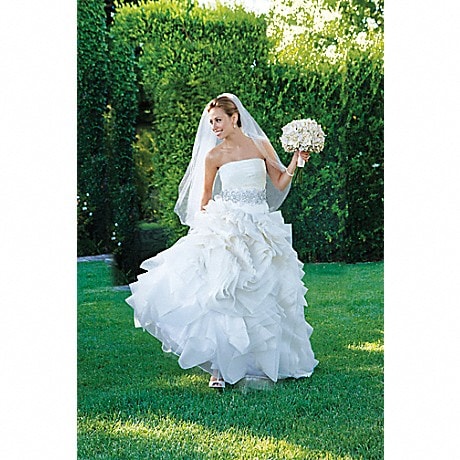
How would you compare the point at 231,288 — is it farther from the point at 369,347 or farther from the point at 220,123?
the point at 369,347

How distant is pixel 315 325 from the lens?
14.3 feet

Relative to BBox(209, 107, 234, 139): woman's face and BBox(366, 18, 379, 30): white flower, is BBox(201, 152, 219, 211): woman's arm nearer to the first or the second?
BBox(209, 107, 234, 139): woman's face

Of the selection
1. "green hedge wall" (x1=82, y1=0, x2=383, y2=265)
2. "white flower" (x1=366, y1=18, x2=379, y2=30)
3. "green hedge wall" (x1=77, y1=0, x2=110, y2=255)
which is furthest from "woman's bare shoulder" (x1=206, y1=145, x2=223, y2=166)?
"white flower" (x1=366, y1=18, x2=379, y2=30)

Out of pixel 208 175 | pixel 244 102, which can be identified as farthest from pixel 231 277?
pixel 244 102

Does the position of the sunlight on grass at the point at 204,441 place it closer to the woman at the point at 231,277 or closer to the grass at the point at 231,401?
the grass at the point at 231,401

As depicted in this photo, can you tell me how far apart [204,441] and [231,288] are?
2.17 feet

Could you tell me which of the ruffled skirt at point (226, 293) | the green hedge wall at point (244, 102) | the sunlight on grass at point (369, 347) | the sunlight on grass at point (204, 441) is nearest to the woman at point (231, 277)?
the ruffled skirt at point (226, 293)

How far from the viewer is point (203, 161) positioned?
3.73 metres

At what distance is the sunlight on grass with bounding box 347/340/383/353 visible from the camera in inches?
164
